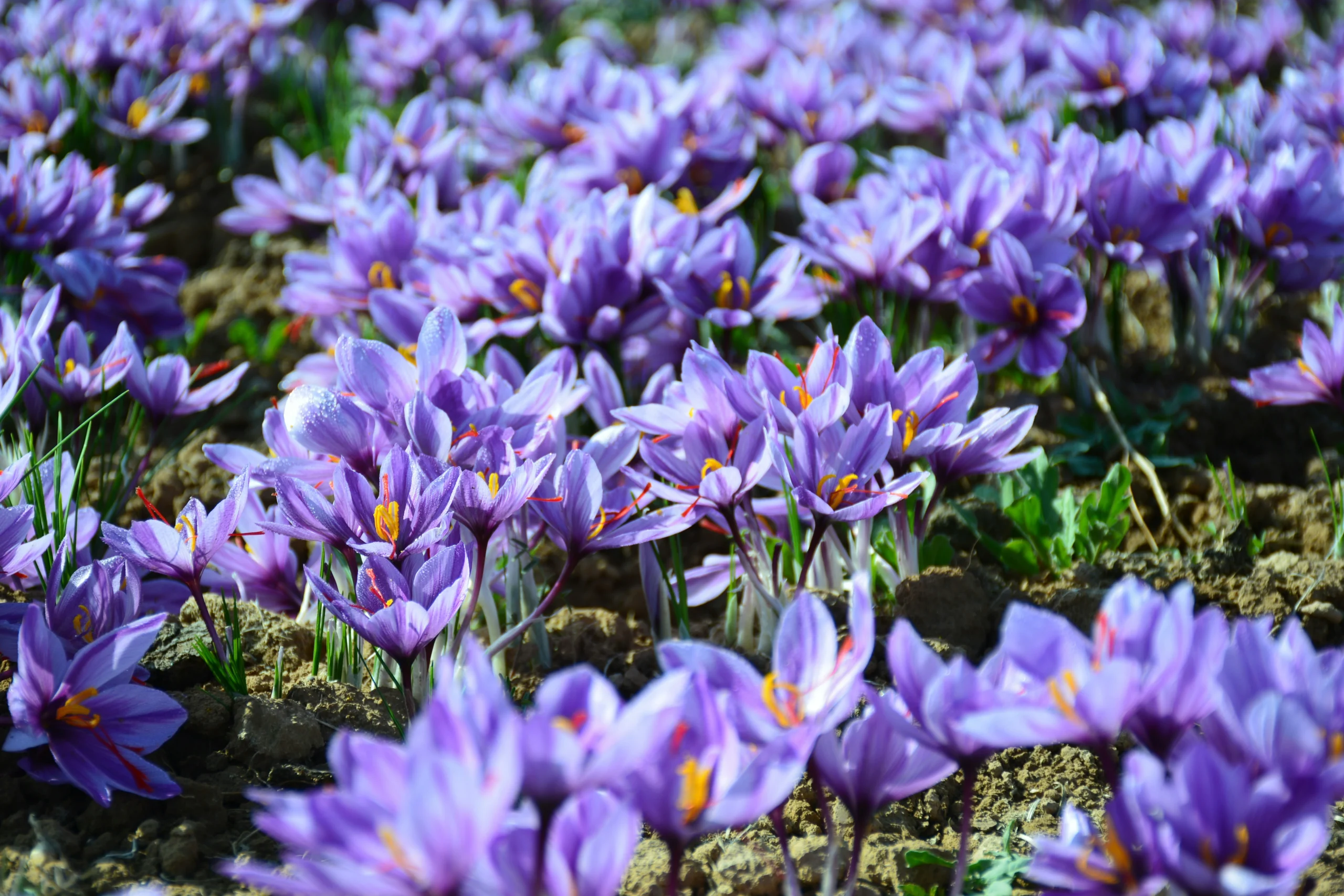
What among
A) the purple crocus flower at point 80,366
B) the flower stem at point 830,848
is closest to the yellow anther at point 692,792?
the flower stem at point 830,848

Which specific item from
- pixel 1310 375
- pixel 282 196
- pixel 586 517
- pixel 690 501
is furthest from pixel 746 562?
pixel 282 196

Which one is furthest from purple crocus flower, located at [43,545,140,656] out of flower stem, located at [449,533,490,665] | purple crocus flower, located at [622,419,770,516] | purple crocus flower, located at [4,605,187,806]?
purple crocus flower, located at [622,419,770,516]

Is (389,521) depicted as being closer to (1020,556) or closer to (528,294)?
(528,294)

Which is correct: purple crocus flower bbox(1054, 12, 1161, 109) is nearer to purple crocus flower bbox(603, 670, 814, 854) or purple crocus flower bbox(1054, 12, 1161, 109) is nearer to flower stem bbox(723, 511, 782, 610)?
flower stem bbox(723, 511, 782, 610)

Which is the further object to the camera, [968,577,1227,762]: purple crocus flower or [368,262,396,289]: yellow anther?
[368,262,396,289]: yellow anther

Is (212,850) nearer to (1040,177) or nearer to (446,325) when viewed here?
(446,325)

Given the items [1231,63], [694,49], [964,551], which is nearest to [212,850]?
[964,551]
